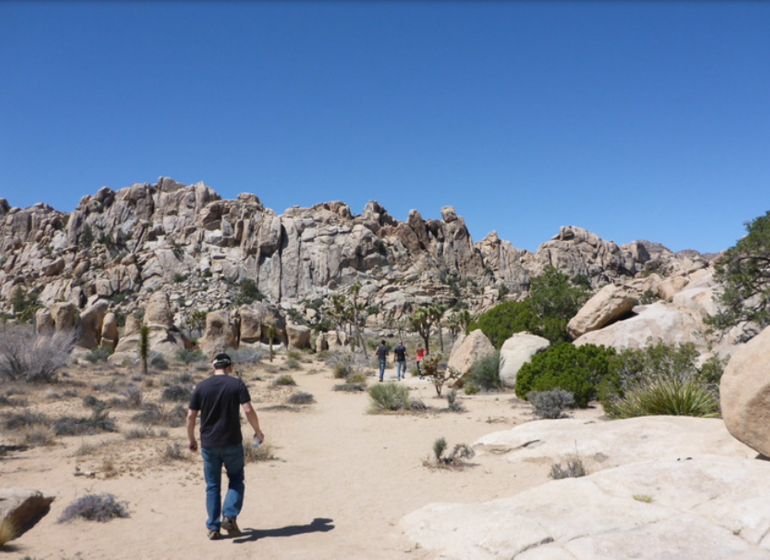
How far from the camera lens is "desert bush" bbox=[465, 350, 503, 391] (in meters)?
17.4

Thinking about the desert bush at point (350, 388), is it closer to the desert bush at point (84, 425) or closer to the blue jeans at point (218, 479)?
the desert bush at point (84, 425)

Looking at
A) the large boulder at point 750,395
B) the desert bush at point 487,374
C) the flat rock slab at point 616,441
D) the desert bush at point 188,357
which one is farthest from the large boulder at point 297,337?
the large boulder at point 750,395

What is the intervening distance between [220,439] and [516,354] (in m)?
13.2

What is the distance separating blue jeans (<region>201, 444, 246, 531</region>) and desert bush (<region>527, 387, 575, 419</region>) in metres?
8.22

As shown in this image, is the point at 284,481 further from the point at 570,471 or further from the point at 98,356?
the point at 98,356

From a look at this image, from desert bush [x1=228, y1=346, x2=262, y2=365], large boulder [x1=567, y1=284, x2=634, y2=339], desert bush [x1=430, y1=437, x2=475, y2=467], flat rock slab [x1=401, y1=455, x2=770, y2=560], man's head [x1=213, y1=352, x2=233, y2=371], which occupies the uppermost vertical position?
large boulder [x1=567, y1=284, x2=634, y2=339]

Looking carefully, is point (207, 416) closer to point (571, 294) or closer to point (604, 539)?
point (604, 539)

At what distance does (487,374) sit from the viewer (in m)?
17.6

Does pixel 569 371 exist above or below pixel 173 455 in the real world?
above

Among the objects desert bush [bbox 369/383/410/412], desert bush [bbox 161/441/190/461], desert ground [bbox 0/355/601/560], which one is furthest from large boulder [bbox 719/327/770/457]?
desert bush [bbox 369/383/410/412]

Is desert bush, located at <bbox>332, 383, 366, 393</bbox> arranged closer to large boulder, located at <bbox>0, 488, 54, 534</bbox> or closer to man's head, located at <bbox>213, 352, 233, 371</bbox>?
large boulder, located at <bbox>0, 488, 54, 534</bbox>

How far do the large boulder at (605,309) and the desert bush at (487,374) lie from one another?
323cm

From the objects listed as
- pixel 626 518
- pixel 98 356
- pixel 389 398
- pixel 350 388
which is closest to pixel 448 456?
pixel 626 518

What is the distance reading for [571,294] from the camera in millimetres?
22734
